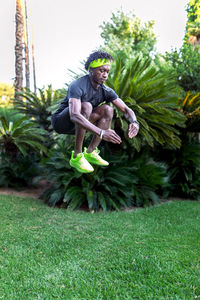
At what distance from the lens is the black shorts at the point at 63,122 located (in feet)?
10.0

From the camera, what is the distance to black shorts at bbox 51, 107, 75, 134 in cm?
305

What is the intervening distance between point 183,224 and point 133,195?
185cm

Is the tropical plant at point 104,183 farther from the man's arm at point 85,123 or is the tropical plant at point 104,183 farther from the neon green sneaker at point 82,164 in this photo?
the man's arm at point 85,123

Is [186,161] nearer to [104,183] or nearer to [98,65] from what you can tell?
[104,183]

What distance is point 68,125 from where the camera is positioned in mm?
3201

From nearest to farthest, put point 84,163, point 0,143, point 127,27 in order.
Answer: point 84,163
point 0,143
point 127,27

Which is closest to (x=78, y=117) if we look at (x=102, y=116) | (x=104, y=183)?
(x=102, y=116)

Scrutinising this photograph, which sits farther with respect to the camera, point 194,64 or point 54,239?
point 194,64

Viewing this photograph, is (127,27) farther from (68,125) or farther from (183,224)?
(68,125)

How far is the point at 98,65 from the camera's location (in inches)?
112

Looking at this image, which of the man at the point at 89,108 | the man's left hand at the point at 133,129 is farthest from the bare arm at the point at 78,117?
the man's left hand at the point at 133,129

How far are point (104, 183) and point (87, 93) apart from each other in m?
Answer: 4.68

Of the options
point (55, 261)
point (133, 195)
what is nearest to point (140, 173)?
point (133, 195)

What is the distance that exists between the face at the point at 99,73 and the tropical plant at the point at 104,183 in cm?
435
